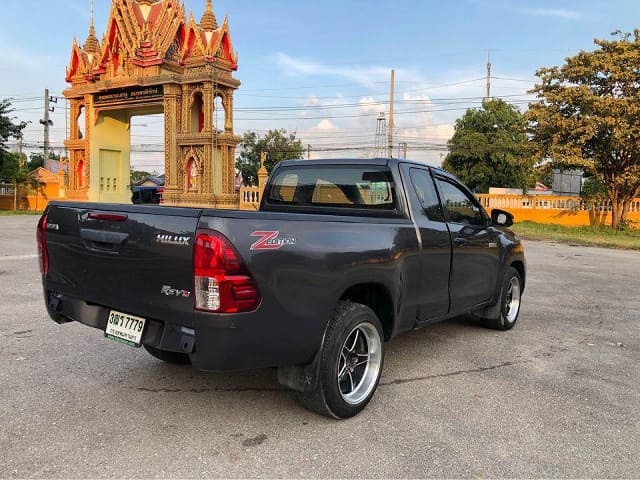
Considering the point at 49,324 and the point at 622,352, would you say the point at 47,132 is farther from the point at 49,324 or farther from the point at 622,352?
the point at 622,352

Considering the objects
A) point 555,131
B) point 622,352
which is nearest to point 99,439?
point 622,352

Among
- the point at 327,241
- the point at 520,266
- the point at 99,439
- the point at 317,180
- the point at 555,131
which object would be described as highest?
the point at 555,131

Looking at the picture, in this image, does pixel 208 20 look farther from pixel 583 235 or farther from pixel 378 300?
pixel 378 300

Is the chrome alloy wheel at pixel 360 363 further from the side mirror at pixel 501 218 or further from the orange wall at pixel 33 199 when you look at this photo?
the orange wall at pixel 33 199

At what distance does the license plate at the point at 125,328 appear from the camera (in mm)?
3236

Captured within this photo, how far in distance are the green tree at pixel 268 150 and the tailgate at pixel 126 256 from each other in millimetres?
59524

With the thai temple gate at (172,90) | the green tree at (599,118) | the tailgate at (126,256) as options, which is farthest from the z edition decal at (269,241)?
the thai temple gate at (172,90)

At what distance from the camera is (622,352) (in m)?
5.19

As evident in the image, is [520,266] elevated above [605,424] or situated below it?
above

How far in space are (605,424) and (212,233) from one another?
287 cm

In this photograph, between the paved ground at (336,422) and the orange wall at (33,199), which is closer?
the paved ground at (336,422)

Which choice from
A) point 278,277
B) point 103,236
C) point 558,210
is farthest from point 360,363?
point 558,210

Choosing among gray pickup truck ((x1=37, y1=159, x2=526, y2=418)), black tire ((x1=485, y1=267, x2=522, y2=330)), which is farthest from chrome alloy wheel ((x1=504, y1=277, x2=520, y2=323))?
gray pickup truck ((x1=37, y1=159, x2=526, y2=418))

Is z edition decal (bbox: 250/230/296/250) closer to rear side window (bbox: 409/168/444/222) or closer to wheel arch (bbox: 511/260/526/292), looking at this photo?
rear side window (bbox: 409/168/444/222)
